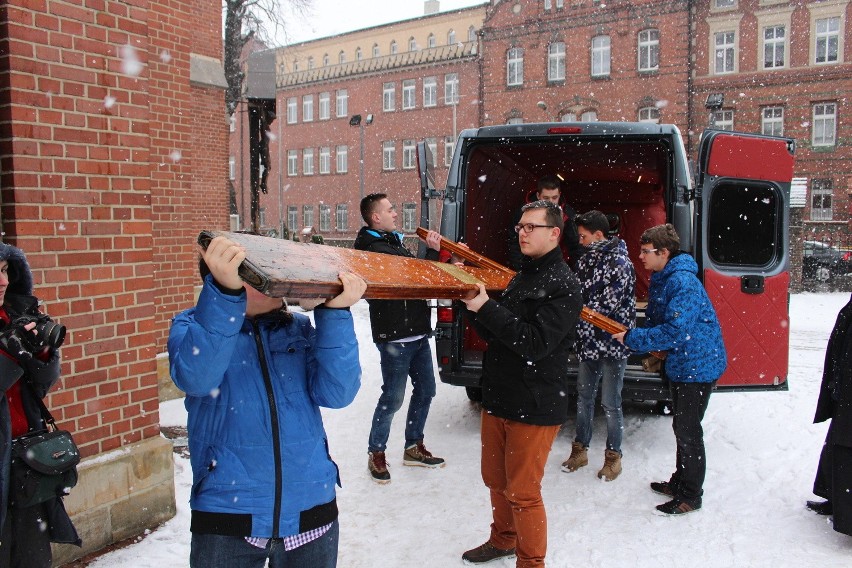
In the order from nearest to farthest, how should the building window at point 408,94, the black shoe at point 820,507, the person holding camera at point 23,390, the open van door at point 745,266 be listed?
the person holding camera at point 23,390 < the black shoe at point 820,507 < the open van door at point 745,266 < the building window at point 408,94

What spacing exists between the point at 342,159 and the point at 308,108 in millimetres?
5117

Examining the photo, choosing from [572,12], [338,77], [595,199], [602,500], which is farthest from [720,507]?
[338,77]

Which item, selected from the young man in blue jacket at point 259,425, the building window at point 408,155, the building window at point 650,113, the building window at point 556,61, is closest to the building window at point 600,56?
the building window at point 556,61

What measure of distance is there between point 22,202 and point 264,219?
4410cm

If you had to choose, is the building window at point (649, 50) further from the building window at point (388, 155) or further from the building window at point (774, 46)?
the building window at point (388, 155)

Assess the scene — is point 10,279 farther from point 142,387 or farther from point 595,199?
point 595,199

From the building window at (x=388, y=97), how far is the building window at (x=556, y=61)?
34.3 ft

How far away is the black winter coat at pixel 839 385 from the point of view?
3.66 m

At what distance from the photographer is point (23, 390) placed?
2.54m

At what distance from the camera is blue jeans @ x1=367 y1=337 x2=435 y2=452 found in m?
4.56

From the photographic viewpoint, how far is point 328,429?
577cm

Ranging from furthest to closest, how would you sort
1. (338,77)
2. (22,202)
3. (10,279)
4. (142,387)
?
(338,77), (142,387), (22,202), (10,279)

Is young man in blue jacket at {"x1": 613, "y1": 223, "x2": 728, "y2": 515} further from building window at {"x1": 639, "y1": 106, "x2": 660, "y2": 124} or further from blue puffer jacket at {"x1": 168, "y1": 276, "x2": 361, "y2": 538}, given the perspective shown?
building window at {"x1": 639, "y1": 106, "x2": 660, "y2": 124}

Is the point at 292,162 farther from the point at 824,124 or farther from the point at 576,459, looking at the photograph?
the point at 576,459
